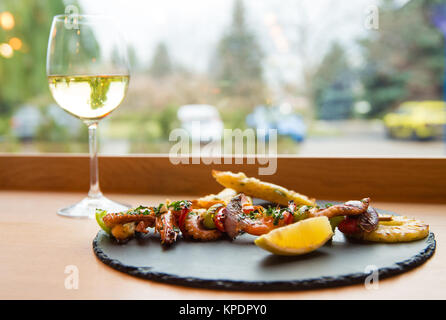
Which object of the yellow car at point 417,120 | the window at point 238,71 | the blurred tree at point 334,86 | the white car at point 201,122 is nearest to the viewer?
the white car at point 201,122

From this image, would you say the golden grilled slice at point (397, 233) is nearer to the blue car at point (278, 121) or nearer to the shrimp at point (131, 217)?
the shrimp at point (131, 217)

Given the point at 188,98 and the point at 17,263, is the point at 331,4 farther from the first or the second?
the point at 17,263

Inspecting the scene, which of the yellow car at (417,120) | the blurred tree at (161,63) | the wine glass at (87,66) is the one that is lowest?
the yellow car at (417,120)

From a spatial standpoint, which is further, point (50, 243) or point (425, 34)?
point (425, 34)

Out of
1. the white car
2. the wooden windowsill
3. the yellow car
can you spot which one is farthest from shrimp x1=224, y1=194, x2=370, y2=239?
the yellow car

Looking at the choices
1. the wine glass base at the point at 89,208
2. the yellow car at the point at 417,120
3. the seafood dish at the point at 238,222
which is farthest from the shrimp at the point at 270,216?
the yellow car at the point at 417,120

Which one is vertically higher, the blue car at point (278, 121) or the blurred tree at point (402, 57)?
the blurred tree at point (402, 57)
